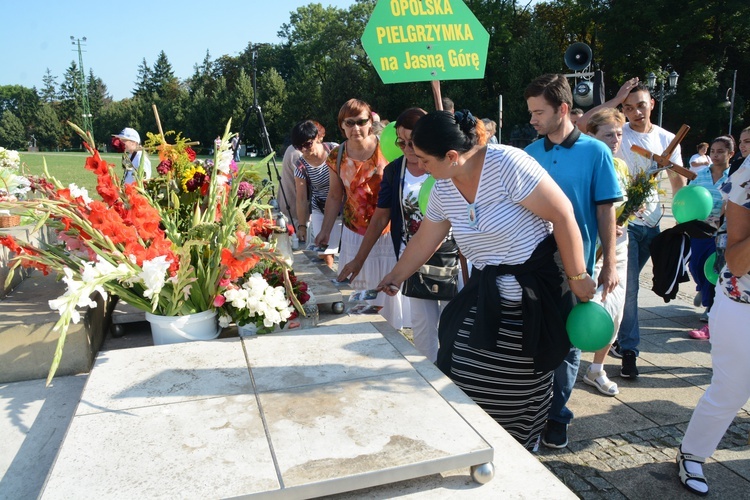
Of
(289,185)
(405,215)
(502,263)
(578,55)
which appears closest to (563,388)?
(502,263)

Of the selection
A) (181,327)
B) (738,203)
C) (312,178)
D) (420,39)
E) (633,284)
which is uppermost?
(420,39)

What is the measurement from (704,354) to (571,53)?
7.42 metres

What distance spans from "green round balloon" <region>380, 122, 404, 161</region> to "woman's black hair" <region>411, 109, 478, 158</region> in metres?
1.84

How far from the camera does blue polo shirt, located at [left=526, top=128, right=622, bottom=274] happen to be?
9.50ft

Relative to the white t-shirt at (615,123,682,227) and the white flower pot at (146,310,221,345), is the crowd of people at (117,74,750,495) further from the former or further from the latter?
the white flower pot at (146,310,221,345)

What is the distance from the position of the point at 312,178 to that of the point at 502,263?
10.7 feet

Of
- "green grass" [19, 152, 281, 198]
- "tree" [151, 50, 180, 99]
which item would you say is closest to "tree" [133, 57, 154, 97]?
"tree" [151, 50, 180, 99]

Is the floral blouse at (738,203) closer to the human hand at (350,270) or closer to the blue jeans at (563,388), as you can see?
the blue jeans at (563,388)

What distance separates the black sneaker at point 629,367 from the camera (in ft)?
13.2

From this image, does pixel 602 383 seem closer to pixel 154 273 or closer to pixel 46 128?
pixel 154 273

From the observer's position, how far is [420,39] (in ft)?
11.1

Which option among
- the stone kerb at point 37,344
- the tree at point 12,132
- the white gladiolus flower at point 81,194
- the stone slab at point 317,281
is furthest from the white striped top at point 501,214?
the tree at point 12,132

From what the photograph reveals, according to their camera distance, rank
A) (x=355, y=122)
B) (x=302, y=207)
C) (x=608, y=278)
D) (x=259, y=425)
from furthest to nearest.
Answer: (x=302, y=207), (x=355, y=122), (x=608, y=278), (x=259, y=425)

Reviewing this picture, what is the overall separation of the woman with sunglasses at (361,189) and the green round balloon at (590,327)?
1.71 m
